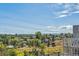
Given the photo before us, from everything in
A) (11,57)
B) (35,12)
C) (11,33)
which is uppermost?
(35,12)

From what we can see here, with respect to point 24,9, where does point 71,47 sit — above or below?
below

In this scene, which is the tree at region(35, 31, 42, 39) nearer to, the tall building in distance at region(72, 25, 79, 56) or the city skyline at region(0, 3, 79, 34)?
the city skyline at region(0, 3, 79, 34)

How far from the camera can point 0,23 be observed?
54.2 inches

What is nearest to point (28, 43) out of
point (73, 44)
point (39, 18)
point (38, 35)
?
point (38, 35)

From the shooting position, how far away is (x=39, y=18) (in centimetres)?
138

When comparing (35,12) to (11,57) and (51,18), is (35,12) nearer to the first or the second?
(51,18)

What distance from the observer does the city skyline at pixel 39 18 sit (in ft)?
4.51

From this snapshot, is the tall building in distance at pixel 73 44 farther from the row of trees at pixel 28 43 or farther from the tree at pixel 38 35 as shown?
the tree at pixel 38 35

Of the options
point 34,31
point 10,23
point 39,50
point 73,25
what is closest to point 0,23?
point 10,23

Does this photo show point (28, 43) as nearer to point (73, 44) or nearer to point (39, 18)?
point (39, 18)

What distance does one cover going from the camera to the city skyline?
1375 mm

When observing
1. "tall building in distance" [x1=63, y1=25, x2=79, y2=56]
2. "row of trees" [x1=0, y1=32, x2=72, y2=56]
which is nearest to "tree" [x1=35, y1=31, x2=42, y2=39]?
"row of trees" [x1=0, y1=32, x2=72, y2=56]

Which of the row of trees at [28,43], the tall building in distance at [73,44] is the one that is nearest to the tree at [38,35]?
the row of trees at [28,43]

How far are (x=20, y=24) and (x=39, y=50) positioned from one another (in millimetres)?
338
